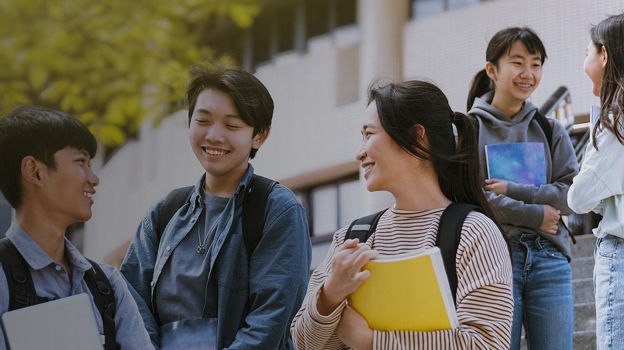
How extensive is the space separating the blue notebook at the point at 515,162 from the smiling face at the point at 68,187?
1.67 metres

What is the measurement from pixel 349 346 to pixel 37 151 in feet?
3.45

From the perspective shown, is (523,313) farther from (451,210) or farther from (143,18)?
(143,18)

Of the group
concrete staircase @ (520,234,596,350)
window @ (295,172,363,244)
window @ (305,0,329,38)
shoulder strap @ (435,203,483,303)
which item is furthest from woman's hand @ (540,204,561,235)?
window @ (305,0,329,38)

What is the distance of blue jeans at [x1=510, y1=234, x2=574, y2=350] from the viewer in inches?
126

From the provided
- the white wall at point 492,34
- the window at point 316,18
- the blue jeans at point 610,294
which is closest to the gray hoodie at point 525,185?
the blue jeans at point 610,294

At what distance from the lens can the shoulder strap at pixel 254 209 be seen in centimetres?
282

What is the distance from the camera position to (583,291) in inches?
212

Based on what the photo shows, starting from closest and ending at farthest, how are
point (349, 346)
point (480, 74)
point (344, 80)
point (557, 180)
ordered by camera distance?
point (349, 346) < point (557, 180) < point (480, 74) < point (344, 80)

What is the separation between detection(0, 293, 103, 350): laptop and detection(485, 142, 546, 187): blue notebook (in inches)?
69.9

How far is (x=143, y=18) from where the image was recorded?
4270 mm

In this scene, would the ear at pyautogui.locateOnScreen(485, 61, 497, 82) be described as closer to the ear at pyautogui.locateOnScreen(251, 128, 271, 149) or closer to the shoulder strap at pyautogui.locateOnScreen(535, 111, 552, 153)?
the shoulder strap at pyautogui.locateOnScreen(535, 111, 552, 153)

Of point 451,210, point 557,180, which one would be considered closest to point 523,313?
point 557,180

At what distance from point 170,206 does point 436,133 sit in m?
1.07

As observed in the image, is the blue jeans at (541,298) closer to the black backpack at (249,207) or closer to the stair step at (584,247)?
the black backpack at (249,207)
